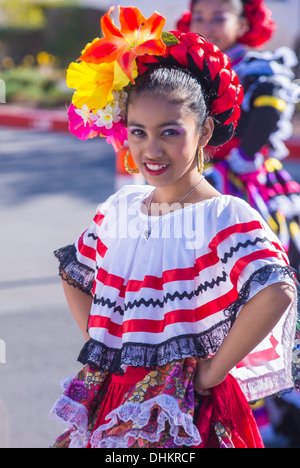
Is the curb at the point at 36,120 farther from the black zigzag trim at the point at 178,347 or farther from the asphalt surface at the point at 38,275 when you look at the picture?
the black zigzag trim at the point at 178,347

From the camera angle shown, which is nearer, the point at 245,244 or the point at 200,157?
the point at 245,244

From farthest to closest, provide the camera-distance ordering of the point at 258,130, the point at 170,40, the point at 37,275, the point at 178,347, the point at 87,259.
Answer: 1. the point at 37,275
2. the point at 258,130
3. the point at 87,259
4. the point at 170,40
5. the point at 178,347

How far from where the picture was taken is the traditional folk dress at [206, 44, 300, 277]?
316 centimetres

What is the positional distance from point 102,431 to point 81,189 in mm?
6469

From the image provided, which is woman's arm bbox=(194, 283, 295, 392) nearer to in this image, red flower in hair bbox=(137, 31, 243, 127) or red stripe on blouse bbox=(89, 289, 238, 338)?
red stripe on blouse bbox=(89, 289, 238, 338)

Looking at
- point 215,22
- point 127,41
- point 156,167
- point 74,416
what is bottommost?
point 74,416

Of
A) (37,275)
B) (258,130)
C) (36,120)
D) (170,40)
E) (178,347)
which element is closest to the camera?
(178,347)

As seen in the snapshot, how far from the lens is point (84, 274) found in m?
2.14

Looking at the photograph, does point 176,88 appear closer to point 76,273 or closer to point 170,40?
point 170,40

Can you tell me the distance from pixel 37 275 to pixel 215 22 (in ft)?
8.55

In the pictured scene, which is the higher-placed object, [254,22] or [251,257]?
[254,22]

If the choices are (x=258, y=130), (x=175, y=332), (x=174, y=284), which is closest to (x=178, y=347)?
(x=175, y=332)

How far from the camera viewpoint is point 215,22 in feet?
11.0
